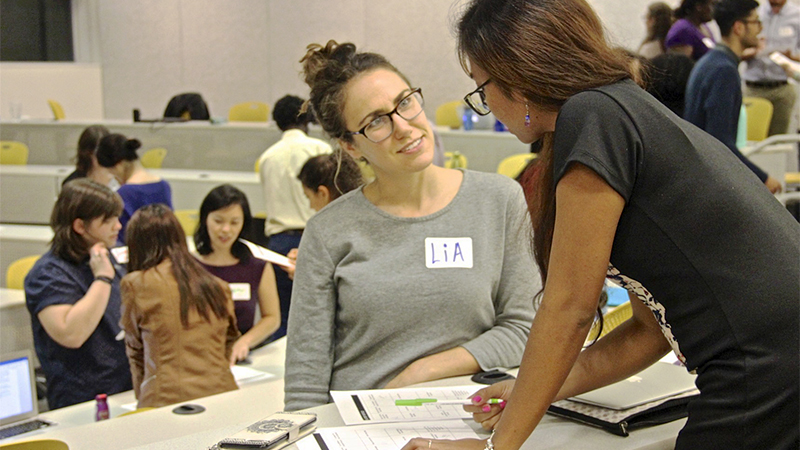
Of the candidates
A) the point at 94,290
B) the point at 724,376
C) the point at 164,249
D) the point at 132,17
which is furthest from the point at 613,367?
the point at 132,17

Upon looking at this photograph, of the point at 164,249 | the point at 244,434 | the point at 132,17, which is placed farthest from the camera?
the point at 132,17

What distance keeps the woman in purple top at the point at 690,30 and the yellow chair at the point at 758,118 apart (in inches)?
69.4

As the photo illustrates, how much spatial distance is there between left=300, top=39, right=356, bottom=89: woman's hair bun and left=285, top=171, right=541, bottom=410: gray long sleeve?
308 mm

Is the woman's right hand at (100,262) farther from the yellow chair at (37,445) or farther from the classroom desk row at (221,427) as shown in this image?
the yellow chair at (37,445)

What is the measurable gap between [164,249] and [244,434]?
5.88ft

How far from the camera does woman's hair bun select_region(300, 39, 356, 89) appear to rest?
5.86ft

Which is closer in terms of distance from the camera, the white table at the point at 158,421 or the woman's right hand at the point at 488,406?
the woman's right hand at the point at 488,406

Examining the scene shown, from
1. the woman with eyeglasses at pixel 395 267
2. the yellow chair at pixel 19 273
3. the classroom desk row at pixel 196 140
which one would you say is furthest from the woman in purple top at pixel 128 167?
the woman with eyeglasses at pixel 395 267

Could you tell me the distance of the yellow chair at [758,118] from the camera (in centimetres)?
650

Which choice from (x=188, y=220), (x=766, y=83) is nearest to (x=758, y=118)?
(x=766, y=83)

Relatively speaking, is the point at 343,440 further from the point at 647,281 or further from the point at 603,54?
the point at 603,54

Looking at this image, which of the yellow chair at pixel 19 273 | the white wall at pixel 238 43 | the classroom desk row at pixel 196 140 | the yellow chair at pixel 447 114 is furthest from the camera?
the white wall at pixel 238 43

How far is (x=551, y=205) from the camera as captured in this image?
3.57ft

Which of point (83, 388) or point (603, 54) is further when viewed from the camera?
point (83, 388)
